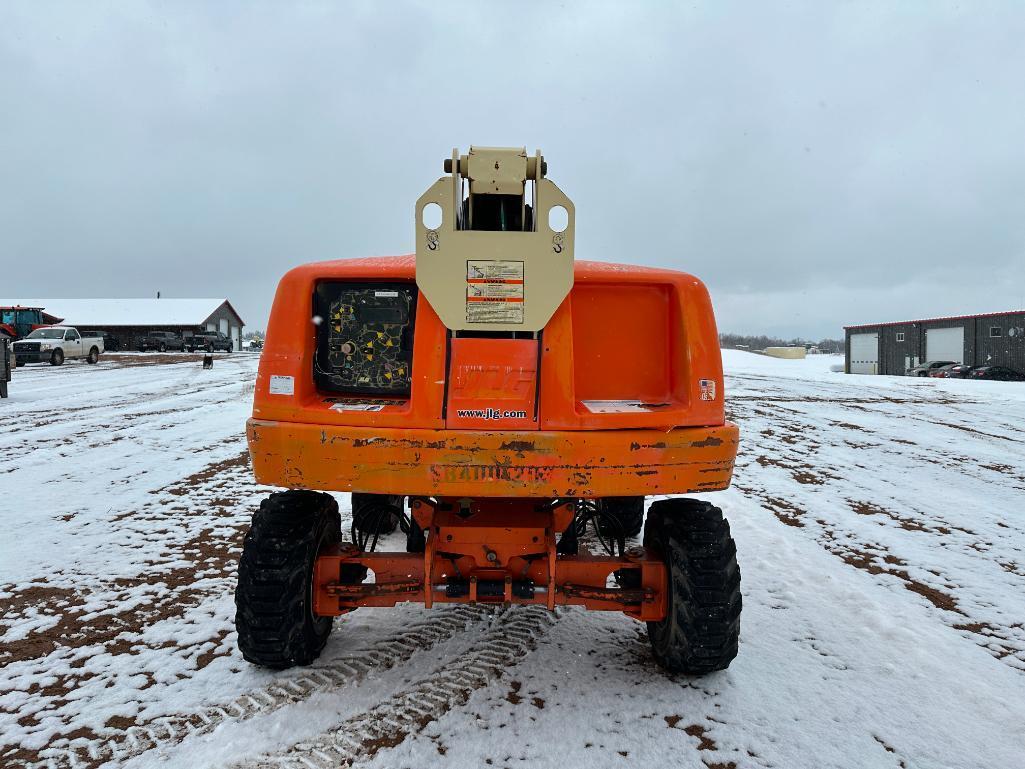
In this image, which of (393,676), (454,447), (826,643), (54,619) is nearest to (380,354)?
(454,447)

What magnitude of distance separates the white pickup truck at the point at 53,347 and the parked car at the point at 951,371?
42.8 meters

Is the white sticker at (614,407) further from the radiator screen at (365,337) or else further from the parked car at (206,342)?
the parked car at (206,342)

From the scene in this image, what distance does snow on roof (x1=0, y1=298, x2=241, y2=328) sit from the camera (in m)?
57.9

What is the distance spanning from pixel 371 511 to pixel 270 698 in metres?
1.29

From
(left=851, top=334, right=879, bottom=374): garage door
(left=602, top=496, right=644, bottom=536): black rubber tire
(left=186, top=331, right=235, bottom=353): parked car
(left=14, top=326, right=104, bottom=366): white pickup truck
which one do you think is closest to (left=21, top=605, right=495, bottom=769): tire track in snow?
(left=602, top=496, right=644, bottom=536): black rubber tire

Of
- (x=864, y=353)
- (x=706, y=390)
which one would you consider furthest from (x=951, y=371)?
(x=706, y=390)

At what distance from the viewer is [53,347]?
1029 inches

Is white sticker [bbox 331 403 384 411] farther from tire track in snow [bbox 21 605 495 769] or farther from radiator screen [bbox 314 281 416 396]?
tire track in snow [bbox 21 605 495 769]

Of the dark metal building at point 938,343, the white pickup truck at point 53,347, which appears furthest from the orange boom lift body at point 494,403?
the dark metal building at point 938,343

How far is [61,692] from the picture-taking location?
2514 mm

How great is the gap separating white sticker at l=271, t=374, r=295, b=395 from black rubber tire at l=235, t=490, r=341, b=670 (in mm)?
645

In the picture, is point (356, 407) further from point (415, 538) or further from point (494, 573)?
point (415, 538)

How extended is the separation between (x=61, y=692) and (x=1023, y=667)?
4355 millimetres

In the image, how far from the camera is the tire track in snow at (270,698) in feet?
7.06
